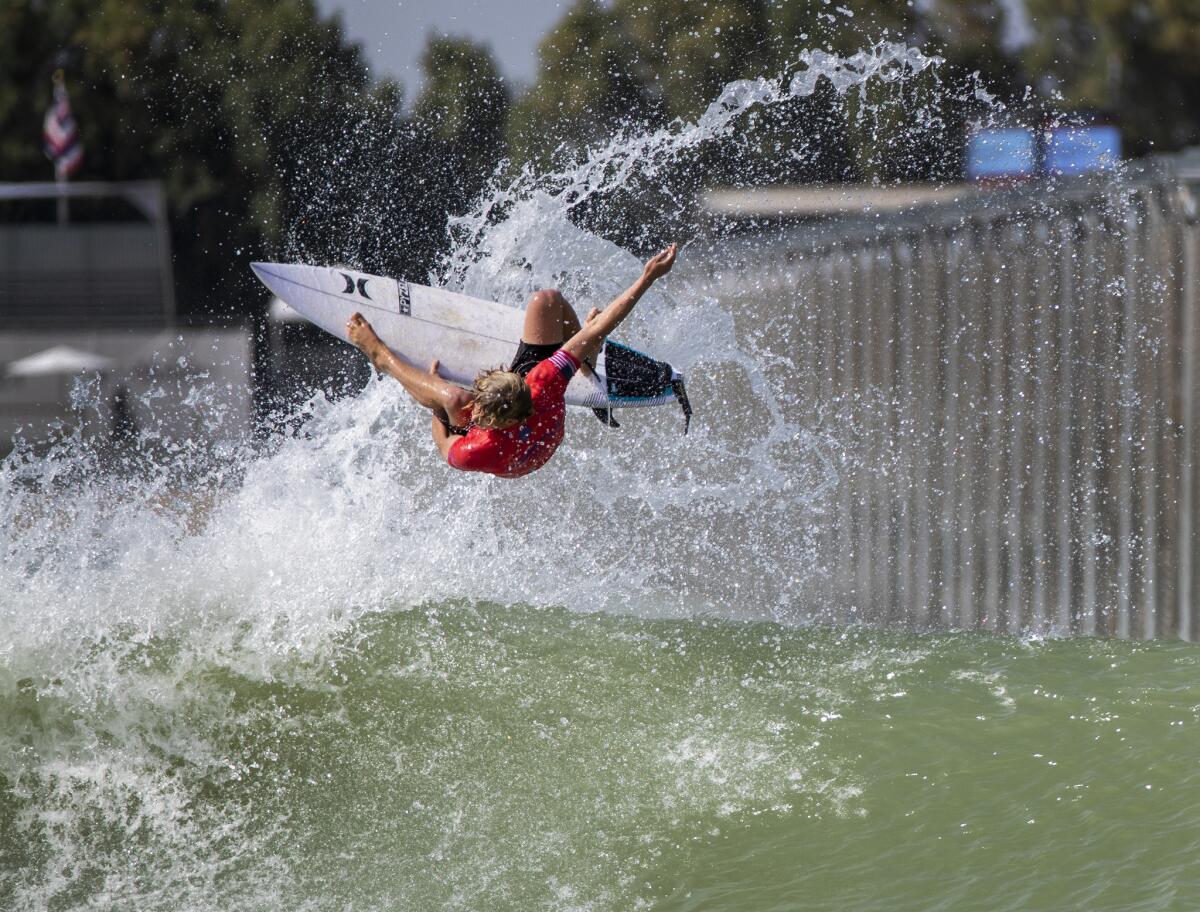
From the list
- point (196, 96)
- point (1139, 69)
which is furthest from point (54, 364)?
point (1139, 69)

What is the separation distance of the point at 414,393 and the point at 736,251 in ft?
15.4

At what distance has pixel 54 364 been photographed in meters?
22.3

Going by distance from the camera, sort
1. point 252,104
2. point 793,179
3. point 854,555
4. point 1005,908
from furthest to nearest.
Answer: point 252,104, point 793,179, point 854,555, point 1005,908

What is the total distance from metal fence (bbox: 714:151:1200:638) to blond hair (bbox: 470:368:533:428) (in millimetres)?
3808

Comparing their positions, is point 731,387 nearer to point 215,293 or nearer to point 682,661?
point 682,661

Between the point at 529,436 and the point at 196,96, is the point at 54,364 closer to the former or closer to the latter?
the point at 196,96

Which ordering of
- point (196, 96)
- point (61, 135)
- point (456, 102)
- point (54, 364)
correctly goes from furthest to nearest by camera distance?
1. point (196, 96)
2. point (456, 102)
3. point (61, 135)
4. point (54, 364)

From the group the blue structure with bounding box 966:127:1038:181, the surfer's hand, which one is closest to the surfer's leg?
the surfer's hand

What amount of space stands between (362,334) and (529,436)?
3.44 feet

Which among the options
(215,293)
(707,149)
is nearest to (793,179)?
(707,149)

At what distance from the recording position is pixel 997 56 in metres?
24.7

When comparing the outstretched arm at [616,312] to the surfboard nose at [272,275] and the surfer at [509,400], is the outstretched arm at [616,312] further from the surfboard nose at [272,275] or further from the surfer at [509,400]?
the surfboard nose at [272,275]

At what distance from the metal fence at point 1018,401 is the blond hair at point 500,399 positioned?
3.81m

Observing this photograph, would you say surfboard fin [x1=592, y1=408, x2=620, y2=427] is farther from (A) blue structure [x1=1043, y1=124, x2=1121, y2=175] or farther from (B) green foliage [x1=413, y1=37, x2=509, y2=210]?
(B) green foliage [x1=413, y1=37, x2=509, y2=210]
